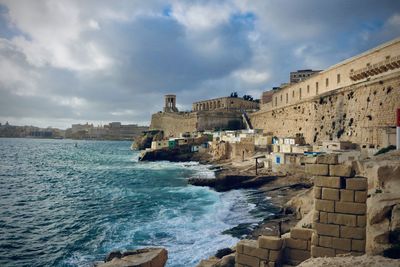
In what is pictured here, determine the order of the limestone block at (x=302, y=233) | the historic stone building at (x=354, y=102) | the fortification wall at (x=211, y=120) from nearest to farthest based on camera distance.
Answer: the limestone block at (x=302, y=233), the historic stone building at (x=354, y=102), the fortification wall at (x=211, y=120)

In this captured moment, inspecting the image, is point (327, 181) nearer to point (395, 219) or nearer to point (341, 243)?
point (341, 243)

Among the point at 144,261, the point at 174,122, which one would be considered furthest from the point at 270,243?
the point at 174,122

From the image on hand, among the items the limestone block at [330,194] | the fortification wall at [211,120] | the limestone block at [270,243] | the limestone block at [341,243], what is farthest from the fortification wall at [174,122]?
the limestone block at [341,243]

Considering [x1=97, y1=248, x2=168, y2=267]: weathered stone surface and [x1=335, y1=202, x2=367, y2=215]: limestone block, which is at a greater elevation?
[x1=335, y1=202, x2=367, y2=215]: limestone block

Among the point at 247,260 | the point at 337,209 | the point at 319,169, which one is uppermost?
the point at 319,169

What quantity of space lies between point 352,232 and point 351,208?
41 cm

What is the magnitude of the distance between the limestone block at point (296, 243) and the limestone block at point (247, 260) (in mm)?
735

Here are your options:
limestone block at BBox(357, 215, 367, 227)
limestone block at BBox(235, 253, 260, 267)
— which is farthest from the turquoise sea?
limestone block at BBox(357, 215, 367, 227)

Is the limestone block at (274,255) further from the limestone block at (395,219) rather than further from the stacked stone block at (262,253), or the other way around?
the limestone block at (395,219)

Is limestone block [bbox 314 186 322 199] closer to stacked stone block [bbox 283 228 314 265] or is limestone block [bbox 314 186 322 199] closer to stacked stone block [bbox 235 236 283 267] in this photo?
stacked stone block [bbox 283 228 314 265]

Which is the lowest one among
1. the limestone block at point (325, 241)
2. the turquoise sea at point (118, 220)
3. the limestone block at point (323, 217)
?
the turquoise sea at point (118, 220)

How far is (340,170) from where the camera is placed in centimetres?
546

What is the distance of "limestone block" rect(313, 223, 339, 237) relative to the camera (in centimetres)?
551

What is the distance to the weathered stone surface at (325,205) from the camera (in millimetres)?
5508
